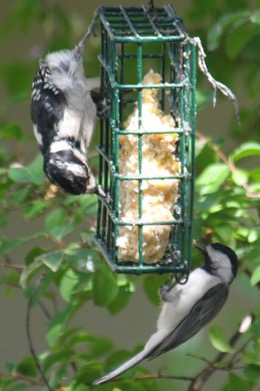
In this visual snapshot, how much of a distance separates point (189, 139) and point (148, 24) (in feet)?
1.26

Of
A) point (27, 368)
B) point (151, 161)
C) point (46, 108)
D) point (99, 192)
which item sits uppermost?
point (46, 108)

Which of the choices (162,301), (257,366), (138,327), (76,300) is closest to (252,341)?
(257,366)

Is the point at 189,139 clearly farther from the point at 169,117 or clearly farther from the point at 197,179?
the point at 197,179

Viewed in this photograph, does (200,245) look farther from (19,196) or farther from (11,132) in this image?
(11,132)

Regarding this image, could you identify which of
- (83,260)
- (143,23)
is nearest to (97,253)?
(83,260)

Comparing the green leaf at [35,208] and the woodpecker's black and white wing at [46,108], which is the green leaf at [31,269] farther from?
the woodpecker's black and white wing at [46,108]

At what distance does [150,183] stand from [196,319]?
62 centimetres

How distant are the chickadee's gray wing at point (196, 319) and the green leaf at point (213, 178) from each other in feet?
1.19

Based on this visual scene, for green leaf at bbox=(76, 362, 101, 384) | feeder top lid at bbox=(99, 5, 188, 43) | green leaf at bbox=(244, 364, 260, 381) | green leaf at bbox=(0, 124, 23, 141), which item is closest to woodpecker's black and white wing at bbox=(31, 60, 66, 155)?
green leaf at bbox=(0, 124, 23, 141)

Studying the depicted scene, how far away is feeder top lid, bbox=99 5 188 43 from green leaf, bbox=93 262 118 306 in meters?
0.80

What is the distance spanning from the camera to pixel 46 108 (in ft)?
→ 11.7

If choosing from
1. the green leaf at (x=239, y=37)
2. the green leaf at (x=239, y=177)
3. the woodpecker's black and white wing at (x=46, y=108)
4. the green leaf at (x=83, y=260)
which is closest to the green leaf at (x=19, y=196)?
the woodpecker's black and white wing at (x=46, y=108)

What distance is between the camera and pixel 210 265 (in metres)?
3.61

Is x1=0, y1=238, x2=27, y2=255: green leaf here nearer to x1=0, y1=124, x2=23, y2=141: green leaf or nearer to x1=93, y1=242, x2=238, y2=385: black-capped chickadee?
x1=0, y1=124, x2=23, y2=141: green leaf
